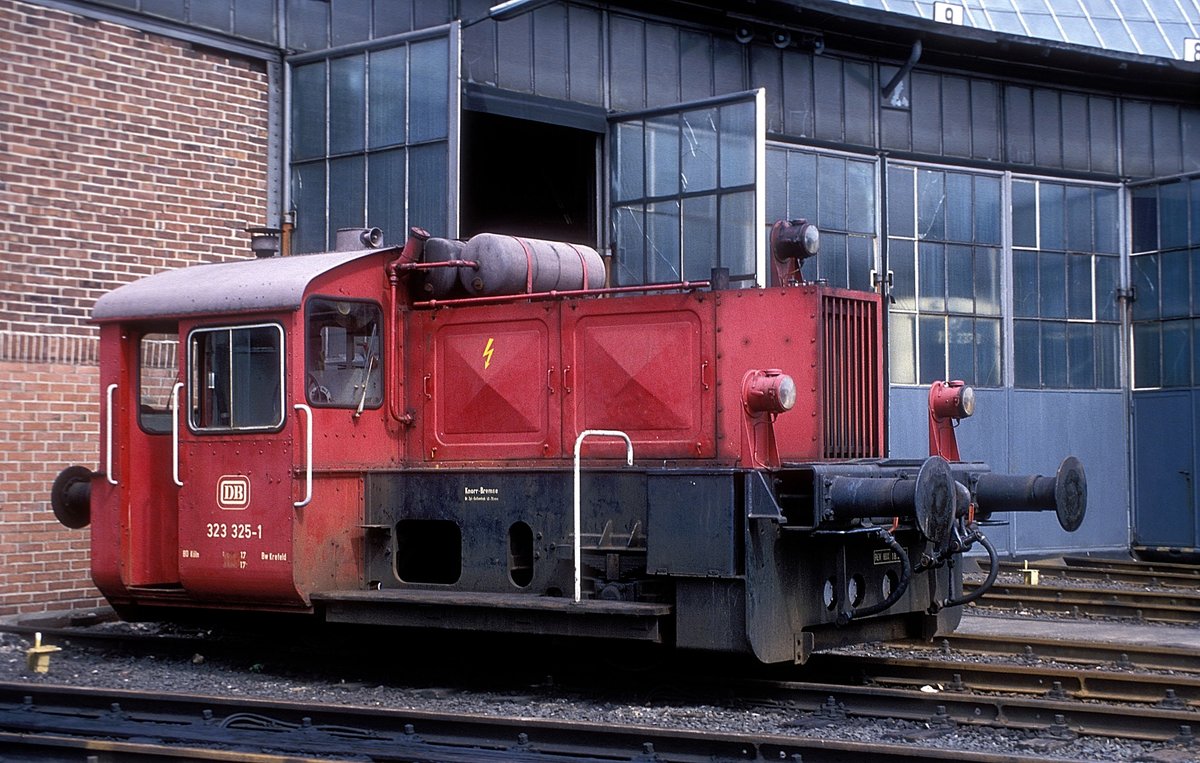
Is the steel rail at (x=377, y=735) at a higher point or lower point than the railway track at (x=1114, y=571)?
higher

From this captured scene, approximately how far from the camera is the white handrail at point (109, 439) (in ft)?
32.0

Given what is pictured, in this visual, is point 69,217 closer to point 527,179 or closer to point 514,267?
point 514,267

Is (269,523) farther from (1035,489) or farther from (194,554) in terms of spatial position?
(1035,489)

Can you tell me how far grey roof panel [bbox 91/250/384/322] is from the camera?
8867 mm

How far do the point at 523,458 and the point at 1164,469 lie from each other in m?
14.2

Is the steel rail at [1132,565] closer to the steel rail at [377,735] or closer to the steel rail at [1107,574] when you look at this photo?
the steel rail at [1107,574]

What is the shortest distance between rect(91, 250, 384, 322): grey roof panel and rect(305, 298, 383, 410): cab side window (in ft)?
0.68

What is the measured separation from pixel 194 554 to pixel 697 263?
7.90 meters

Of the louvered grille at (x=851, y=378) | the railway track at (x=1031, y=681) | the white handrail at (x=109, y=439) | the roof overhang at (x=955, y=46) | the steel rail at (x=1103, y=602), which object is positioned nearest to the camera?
the railway track at (x=1031, y=681)

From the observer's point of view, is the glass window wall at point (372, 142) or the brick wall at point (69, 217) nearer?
the brick wall at point (69, 217)

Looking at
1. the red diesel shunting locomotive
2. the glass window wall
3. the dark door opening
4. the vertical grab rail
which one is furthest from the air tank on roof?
the dark door opening

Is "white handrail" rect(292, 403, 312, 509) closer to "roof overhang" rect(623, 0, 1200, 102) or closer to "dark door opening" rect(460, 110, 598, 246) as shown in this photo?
"dark door opening" rect(460, 110, 598, 246)

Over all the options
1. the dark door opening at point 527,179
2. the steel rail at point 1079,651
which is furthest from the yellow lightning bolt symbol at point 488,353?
the dark door opening at point 527,179

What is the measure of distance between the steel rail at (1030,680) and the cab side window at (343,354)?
3.46 m
